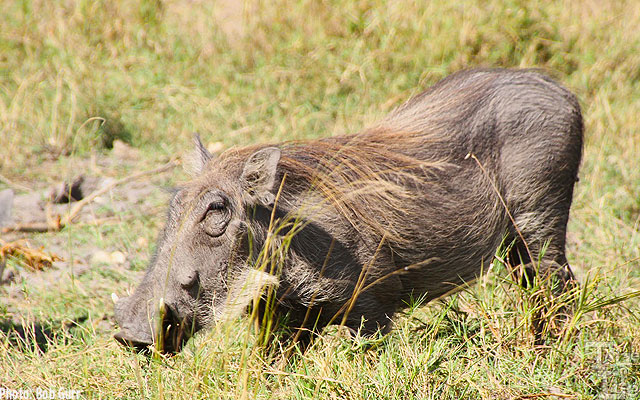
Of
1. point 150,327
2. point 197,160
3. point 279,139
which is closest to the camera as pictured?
point 150,327

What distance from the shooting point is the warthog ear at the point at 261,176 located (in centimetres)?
266

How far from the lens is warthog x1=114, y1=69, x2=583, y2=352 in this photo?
2.64 metres

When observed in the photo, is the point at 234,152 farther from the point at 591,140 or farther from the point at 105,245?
the point at 591,140

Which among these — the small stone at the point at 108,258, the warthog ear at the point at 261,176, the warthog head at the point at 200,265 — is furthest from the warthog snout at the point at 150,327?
the small stone at the point at 108,258

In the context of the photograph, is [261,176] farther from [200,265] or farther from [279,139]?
[279,139]

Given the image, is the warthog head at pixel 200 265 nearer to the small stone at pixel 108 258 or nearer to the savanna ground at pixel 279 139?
→ the savanna ground at pixel 279 139

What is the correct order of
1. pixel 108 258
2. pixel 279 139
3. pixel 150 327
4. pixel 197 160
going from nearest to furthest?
1. pixel 150 327
2. pixel 197 160
3. pixel 108 258
4. pixel 279 139

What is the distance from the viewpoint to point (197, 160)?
294cm

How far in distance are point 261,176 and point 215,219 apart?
0.23 m

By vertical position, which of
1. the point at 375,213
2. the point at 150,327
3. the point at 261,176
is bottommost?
the point at 150,327

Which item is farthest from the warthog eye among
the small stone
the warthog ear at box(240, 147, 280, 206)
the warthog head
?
the small stone

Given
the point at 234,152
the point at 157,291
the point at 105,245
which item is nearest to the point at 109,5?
the point at 105,245

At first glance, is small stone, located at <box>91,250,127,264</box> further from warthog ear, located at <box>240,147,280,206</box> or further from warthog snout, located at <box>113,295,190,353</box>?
warthog ear, located at <box>240,147,280,206</box>

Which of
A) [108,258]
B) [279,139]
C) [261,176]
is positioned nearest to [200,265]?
[261,176]
